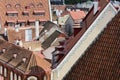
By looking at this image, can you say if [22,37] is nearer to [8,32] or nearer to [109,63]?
[8,32]

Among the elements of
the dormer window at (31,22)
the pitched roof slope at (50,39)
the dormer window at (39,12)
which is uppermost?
the pitched roof slope at (50,39)

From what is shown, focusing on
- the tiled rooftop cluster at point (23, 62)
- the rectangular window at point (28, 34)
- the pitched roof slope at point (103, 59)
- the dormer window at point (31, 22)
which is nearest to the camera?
the pitched roof slope at point (103, 59)

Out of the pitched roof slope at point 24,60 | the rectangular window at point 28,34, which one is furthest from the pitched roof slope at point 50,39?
the rectangular window at point 28,34

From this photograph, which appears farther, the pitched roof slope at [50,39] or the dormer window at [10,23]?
the dormer window at [10,23]

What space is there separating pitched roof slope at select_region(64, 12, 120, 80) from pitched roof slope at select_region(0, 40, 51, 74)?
98.0 feet

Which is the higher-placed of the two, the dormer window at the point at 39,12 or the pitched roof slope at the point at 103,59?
the pitched roof slope at the point at 103,59

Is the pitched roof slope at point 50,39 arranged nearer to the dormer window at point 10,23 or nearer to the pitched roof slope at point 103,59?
the dormer window at point 10,23

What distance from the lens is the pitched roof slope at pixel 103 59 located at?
15.3 meters

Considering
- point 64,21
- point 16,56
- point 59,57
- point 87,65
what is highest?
point 87,65

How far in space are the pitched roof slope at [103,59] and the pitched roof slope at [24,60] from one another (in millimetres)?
29876

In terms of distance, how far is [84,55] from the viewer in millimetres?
16781

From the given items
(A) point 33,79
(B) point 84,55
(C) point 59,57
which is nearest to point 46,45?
(A) point 33,79

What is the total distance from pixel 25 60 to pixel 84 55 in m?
32.1

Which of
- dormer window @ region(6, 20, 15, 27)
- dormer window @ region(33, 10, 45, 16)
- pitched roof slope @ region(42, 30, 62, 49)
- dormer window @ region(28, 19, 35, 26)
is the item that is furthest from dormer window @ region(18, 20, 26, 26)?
pitched roof slope @ region(42, 30, 62, 49)
